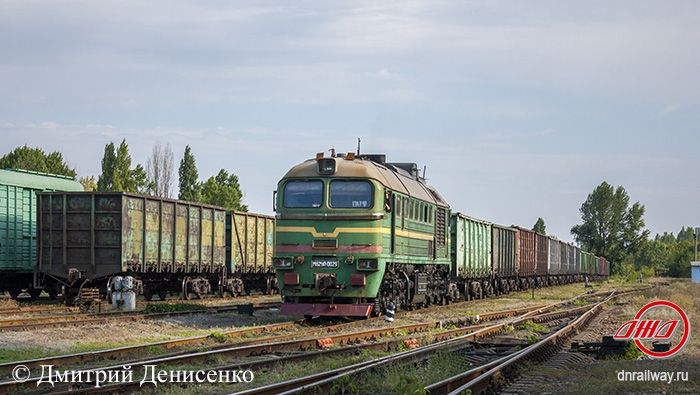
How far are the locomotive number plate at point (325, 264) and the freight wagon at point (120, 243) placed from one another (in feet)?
25.7

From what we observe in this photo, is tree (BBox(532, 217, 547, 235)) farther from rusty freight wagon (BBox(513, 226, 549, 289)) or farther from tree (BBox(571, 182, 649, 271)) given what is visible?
rusty freight wagon (BBox(513, 226, 549, 289))

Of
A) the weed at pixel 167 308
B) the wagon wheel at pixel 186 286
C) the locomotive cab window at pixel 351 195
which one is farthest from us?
the wagon wheel at pixel 186 286

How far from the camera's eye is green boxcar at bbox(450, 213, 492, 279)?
2807 centimetres

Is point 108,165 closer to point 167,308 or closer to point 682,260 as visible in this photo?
point 167,308

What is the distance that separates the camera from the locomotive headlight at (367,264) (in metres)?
16.9

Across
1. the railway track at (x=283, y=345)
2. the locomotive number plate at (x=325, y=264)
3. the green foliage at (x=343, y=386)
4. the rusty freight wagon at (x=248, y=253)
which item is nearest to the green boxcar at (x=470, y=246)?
the rusty freight wagon at (x=248, y=253)

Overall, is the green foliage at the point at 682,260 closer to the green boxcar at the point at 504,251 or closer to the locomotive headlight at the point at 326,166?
the green boxcar at the point at 504,251

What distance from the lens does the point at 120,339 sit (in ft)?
48.2

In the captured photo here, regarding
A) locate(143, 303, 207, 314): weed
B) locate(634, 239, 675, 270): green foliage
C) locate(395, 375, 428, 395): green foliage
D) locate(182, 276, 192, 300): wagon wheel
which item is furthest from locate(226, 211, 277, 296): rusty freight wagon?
locate(634, 239, 675, 270): green foliage

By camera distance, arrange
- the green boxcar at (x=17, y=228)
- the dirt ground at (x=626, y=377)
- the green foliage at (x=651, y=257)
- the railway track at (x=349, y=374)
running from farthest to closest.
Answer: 1. the green foliage at (x=651, y=257)
2. the green boxcar at (x=17, y=228)
3. the dirt ground at (x=626, y=377)
4. the railway track at (x=349, y=374)

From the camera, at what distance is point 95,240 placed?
22672 mm

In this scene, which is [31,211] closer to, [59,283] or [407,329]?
[59,283]

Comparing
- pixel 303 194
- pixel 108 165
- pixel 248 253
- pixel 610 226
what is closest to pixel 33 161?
pixel 108 165

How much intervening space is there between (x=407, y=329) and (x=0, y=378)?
889 centimetres
